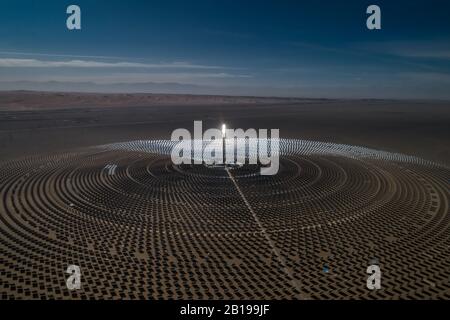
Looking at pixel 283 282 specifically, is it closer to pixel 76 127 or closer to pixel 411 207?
pixel 411 207

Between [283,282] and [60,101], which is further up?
[60,101]

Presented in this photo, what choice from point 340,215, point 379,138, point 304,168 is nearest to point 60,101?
point 379,138
